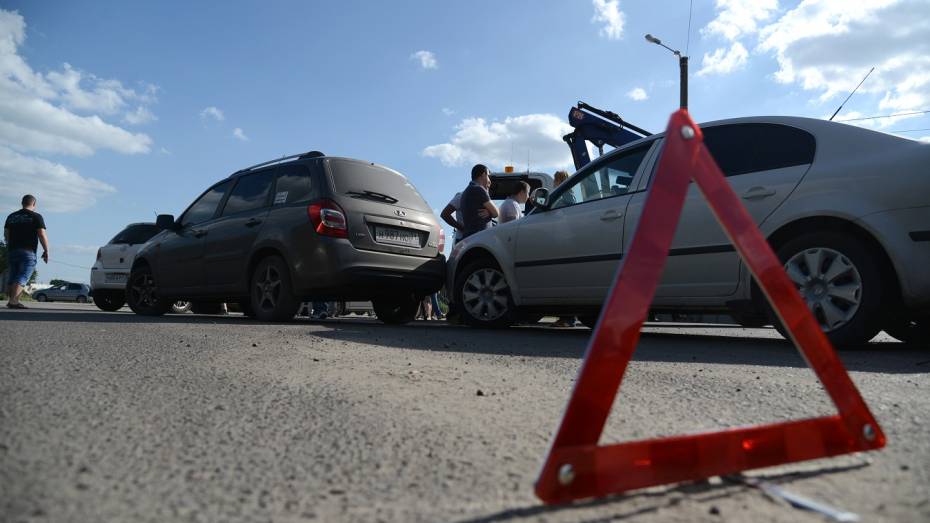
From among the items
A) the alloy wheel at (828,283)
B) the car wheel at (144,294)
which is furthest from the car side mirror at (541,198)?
the car wheel at (144,294)

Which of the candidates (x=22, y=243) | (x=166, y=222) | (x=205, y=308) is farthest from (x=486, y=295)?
(x=22, y=243)

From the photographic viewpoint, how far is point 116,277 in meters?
10.4

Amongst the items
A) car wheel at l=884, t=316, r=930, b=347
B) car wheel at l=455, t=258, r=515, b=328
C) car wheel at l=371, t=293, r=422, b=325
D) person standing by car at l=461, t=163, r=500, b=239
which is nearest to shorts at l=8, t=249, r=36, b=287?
car wheel at l=371, t=293, r=422, b=325

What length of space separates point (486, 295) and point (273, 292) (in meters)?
2.24

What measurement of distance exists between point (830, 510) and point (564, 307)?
14.8 ft

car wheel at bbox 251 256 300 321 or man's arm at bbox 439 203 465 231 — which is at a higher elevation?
man's arm at bbox 439 203 465 231

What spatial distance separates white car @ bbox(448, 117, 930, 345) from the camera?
381 centimetres

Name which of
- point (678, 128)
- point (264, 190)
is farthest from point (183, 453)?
point (264, 190)

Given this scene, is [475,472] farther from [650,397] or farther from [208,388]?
[208,388]

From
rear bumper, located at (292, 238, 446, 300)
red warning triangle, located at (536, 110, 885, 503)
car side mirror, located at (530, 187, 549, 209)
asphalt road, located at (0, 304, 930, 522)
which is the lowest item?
asphalt road, located at (0, 304, 930, 522)

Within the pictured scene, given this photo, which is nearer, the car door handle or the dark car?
the car door handle

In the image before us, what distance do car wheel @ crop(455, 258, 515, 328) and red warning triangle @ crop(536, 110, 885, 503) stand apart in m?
4.61

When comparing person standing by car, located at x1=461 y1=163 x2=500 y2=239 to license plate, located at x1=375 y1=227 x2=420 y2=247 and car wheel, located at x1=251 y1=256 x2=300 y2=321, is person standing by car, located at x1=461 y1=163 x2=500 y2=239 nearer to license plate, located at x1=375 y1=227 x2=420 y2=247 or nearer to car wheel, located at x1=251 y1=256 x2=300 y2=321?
license plate, located at x1=375 y1=227 x2=420 y2=247

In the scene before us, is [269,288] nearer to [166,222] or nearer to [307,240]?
[307,240]
